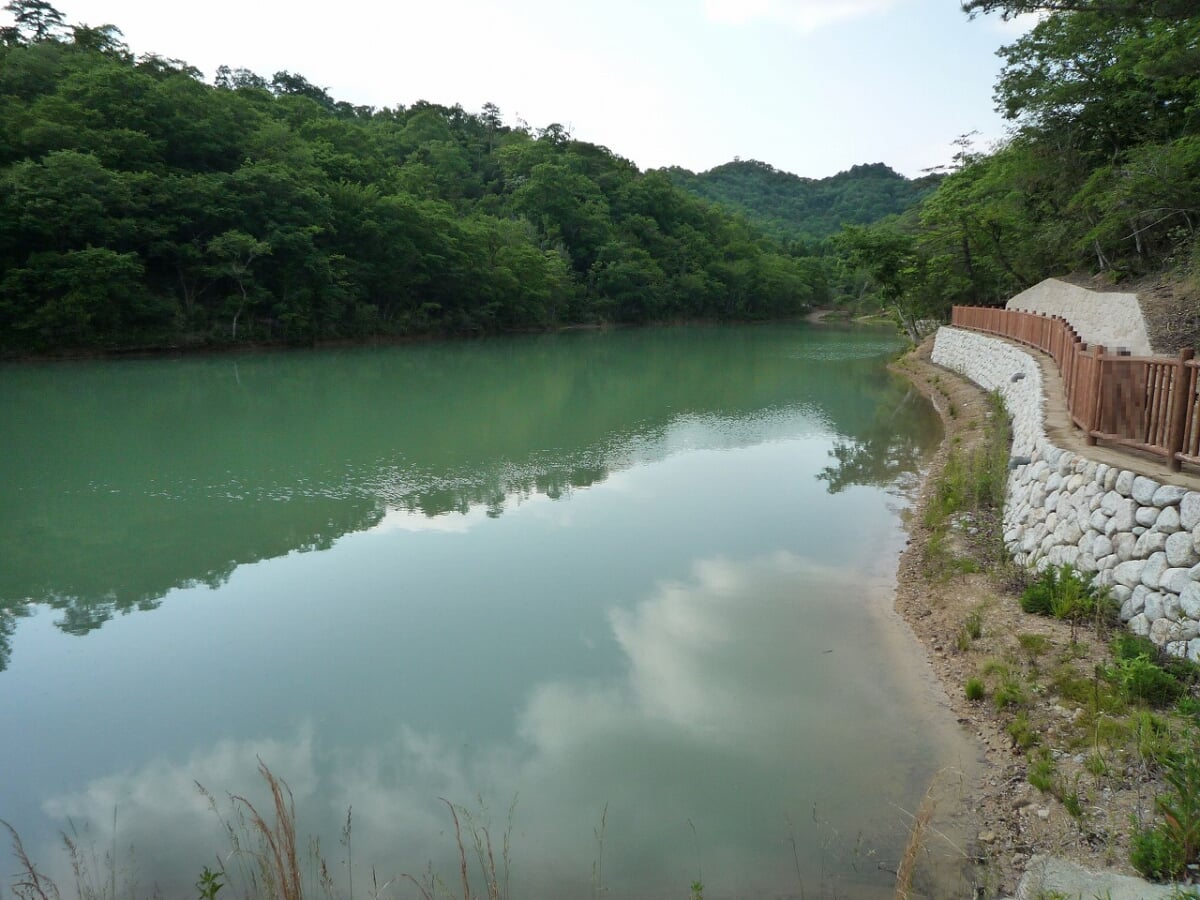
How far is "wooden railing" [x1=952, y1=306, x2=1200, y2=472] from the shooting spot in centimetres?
572

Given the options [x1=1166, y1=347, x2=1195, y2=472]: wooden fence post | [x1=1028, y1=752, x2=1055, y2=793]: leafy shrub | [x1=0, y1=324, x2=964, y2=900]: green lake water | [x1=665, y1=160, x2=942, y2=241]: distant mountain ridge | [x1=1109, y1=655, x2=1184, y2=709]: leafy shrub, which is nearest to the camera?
[x1=1028, y1=752, x2=1055, y2=793]: leafy shrub

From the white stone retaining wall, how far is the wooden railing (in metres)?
0.36

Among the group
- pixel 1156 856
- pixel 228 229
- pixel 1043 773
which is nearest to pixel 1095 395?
pixel 1043 773

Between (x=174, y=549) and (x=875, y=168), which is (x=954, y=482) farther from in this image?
(x=875, y=168)

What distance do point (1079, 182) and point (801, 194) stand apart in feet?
388

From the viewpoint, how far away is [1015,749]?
16.0 ft

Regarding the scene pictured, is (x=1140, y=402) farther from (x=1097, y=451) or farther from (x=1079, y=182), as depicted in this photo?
(x=1079, y=182)

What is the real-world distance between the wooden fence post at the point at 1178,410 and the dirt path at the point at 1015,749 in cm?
150

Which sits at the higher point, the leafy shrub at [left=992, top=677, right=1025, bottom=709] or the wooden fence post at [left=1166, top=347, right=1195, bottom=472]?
the wooden fence post at [left=1166, top=347, right=1195, bottom=472]

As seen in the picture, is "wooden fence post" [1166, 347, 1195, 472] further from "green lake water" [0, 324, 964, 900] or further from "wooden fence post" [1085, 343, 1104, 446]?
"green lake water" [0, 324, 964, 900]

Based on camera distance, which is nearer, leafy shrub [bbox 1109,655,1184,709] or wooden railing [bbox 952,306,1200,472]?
leafy shrub [bbox 1109,655,1184,709]

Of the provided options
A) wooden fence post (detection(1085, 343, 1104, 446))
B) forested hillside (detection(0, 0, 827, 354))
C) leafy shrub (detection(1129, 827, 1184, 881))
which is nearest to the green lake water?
leafy shrub (detection(1129, 827, 1184, 881))

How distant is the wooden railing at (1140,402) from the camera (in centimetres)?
572

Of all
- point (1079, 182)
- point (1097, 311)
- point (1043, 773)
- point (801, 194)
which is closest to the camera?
point (1043, 773)
